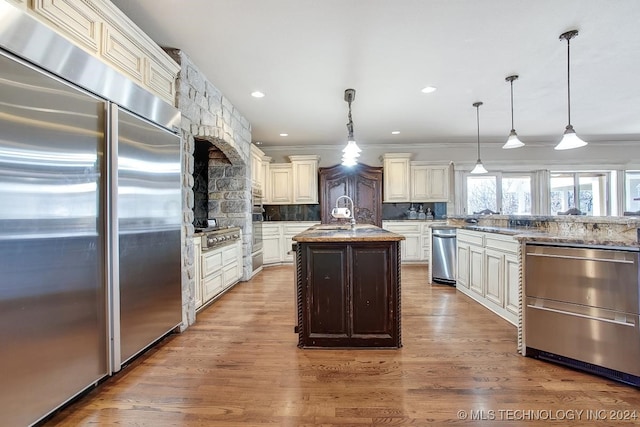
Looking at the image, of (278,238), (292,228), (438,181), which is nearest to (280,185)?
(292,228)

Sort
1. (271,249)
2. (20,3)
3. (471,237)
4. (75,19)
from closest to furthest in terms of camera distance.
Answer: (20,3), (75,19), (471,237), (271,249)

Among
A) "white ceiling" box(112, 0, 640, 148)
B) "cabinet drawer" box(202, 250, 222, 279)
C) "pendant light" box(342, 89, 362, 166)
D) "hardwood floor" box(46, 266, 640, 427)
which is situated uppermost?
"white ceiling" box(112, 0, 640, 148)

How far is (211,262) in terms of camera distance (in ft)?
11.6

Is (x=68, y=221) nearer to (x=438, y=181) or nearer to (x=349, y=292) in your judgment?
(x=349, y=292)

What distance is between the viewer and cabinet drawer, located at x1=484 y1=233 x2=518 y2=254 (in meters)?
2.86

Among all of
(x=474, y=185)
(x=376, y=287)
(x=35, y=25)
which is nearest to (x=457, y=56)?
(x=376, y=287)

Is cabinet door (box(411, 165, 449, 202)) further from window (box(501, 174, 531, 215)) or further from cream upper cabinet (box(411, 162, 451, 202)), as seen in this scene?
window (box(501, 174, 531, 215))

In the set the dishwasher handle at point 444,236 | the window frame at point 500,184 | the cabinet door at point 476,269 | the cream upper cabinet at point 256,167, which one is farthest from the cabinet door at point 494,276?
the window frame at point 500,184

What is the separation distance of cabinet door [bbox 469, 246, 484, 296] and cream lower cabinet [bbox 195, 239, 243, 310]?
3155 millimetres

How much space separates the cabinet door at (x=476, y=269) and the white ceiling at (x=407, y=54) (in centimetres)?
201

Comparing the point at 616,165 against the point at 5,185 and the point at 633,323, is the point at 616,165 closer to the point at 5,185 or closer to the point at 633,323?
the point at 633,323

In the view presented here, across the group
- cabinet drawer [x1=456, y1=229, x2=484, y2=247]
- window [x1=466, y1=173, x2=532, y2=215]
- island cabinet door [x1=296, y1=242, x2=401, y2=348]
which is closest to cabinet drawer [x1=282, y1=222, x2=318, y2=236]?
cabinet drawer [x1=456, y1=229, x2=484, y2=247]

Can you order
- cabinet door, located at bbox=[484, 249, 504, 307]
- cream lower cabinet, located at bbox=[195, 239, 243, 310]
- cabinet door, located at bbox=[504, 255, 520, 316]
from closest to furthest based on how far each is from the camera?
1. cabinet door, located at bbox=[504, 255, 520, 316]
2. cabinet door, located at bbox=[484, 249, 504, 307]
3. cream lower cabinet, located at bbox=[195, 239, 243, 310]

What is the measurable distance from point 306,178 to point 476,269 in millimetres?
3827
